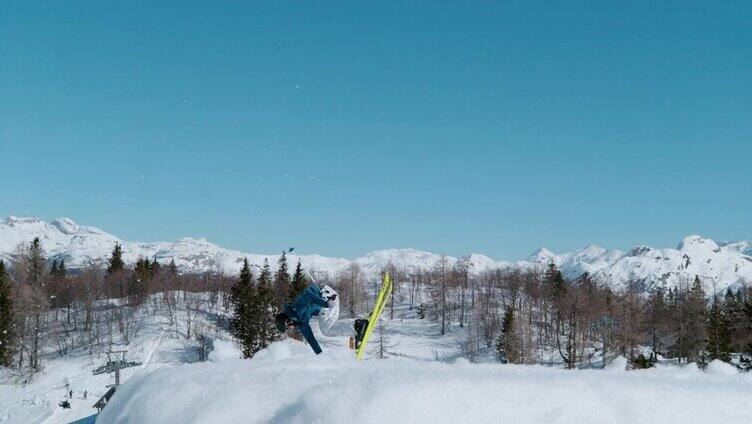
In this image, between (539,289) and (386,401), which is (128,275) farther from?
(386,401)

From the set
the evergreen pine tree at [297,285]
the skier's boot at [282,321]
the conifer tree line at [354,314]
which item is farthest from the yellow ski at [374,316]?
the evergreen pine tree at [297,285]

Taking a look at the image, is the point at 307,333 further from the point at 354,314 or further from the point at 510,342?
the point at 354,314

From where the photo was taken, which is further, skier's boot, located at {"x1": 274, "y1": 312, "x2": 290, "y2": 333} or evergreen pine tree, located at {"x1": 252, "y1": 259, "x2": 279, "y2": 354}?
evergreen pine tree, located at {"x1": 252, "y1": 259, "x2": 279, "y2": 354}

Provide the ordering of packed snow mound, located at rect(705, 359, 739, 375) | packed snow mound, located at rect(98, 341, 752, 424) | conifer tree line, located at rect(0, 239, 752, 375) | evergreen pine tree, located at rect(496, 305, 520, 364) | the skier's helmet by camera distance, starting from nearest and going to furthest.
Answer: packed snow mound, located at rect(98, 341, 752, 424) < packed snow mound, located at rect(705, 359, 739, 375) < the skier's helmet < evergreen pine tree, located at rect(496, 305, 520, 364) < conifer tree line, located at rect(0, 239, 752, 375)

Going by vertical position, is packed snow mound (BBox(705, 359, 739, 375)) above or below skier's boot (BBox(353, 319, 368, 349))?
above

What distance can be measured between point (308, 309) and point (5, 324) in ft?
202

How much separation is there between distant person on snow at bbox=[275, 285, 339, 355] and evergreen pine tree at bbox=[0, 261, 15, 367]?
59.6 m

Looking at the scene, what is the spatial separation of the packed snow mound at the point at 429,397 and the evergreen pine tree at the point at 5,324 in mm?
64252

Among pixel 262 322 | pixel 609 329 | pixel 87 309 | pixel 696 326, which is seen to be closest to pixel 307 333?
pixel 262 322

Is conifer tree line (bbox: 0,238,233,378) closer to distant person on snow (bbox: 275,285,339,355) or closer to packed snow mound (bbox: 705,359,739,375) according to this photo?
distant person on snow (bbox: 275,285,339,355)

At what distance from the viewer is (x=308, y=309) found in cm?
850

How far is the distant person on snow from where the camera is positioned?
8414 mm

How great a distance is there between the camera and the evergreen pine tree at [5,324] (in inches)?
2189

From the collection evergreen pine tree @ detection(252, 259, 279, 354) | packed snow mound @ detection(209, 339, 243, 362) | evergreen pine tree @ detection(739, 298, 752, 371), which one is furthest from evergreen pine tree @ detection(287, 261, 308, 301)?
packed snow mound @ detection(209, 339, 243, 362)
